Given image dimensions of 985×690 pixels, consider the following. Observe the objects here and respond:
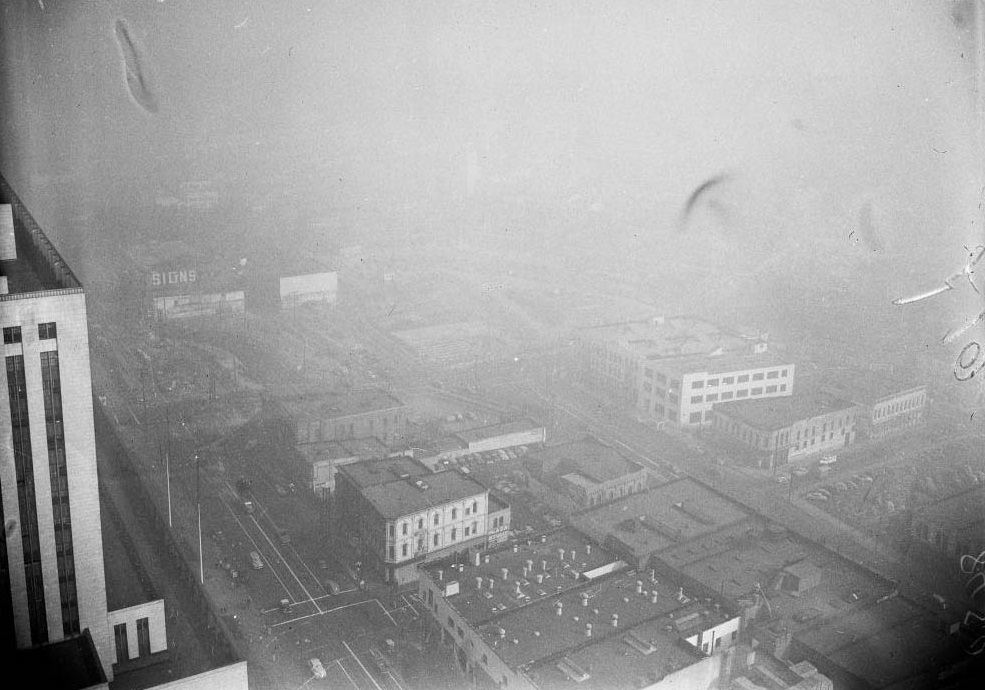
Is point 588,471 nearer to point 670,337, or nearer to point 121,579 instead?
point 670,337

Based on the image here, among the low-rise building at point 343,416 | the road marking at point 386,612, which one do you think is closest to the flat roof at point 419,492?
the road marking at point 386,612

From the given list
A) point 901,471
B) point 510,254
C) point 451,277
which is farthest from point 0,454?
point 510,254

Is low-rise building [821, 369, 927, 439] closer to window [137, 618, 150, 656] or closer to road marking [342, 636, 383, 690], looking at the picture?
road marking [342, 636, 383, 690]

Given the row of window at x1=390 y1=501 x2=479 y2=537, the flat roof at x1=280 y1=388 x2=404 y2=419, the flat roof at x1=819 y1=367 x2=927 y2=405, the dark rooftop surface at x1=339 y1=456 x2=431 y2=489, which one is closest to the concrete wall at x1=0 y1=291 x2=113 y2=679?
the row of window at x1=390 y1=501 x2=479 y2=537

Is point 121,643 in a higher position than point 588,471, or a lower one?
higher

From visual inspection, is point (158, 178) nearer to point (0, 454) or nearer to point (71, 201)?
point (71, 201)

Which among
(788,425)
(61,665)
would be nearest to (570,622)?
(61,665)

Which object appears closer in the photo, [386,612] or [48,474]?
[48,474]
